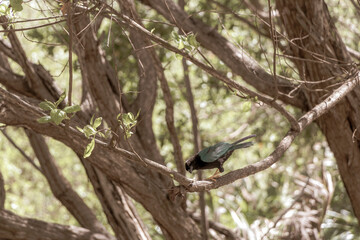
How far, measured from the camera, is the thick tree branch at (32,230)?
Answer: 389 cm

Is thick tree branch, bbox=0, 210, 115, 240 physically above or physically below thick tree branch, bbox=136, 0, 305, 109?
below

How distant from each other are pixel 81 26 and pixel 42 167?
157cm

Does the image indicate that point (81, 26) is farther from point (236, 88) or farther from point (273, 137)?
point (273, 137)

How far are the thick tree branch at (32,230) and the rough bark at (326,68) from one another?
1936 mm

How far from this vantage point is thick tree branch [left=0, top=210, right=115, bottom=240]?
389cm

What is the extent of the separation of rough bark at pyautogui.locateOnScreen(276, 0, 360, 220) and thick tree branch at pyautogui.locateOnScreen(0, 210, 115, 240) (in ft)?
6.35

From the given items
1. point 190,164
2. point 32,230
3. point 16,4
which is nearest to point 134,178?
point 32,230

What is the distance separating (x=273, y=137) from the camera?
21.6 ft

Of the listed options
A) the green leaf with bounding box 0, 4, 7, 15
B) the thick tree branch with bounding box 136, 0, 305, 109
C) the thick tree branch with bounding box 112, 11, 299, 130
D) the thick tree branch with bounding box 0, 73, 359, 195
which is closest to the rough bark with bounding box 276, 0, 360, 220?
the thick tree branch with bounding box 136, 0, 305, 109

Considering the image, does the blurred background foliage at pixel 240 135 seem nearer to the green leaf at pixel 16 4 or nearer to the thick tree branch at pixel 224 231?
the thick tree branch at pixel 224 231

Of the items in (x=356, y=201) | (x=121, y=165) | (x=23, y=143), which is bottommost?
(x=356, y=201)

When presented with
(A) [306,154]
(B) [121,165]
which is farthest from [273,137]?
(B) [121,165]

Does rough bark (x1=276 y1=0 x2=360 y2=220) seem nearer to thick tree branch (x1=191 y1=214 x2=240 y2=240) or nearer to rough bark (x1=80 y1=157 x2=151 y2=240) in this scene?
thick tree branch (x1=191 y1=214 x2=240 y2=240)

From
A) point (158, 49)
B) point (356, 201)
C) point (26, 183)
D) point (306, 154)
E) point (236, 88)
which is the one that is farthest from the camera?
point (26, 183)
